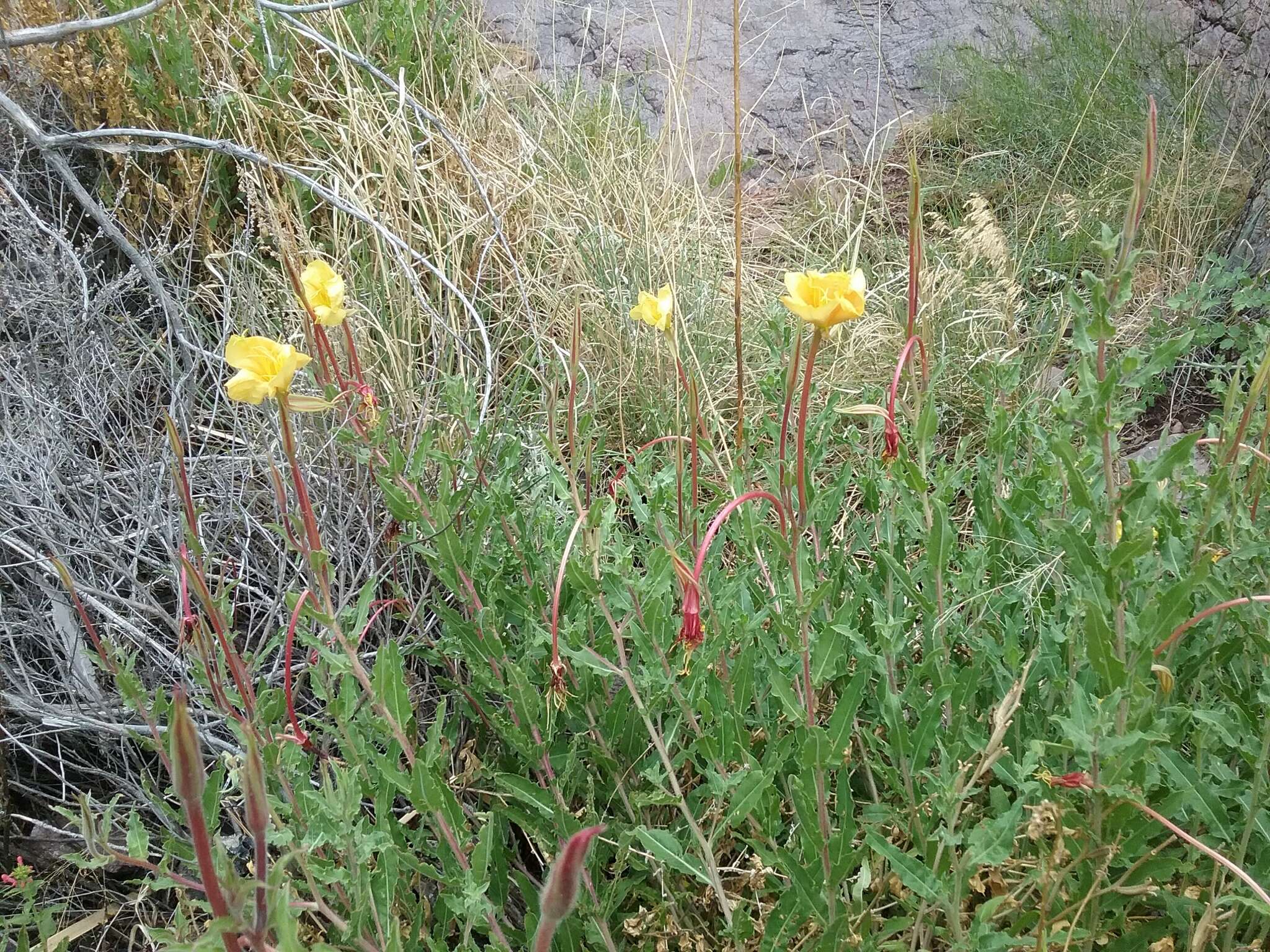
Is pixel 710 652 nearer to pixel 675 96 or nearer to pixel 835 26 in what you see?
pixel 675 96

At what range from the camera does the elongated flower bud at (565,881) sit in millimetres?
488

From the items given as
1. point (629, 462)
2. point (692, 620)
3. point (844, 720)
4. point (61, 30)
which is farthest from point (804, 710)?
point (61, 30)

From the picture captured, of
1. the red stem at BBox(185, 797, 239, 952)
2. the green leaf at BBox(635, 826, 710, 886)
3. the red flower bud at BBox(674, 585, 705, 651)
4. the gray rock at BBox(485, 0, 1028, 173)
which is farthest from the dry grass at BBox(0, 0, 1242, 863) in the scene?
the red stem at BBox(185, 797, 239, 952)

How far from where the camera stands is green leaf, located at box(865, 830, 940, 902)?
0.97 m

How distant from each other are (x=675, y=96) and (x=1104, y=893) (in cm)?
274

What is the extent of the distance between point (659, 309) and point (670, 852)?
676mm

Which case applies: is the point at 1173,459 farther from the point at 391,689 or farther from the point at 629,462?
the point at 629,462

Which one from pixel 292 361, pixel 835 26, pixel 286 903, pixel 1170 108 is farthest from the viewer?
pixel 835 26

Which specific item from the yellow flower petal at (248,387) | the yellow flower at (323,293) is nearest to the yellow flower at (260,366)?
the yellow flower petal at (248,387)

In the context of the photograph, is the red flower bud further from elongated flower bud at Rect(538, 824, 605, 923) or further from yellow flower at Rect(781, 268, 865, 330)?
elongated flower bud at Rect(538, 824, 605, 923)

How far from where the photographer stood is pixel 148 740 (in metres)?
1.10

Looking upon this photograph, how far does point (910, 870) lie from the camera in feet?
3.25

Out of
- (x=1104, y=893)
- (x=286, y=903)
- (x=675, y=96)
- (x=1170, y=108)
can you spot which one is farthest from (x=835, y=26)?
(x=286, y=903)

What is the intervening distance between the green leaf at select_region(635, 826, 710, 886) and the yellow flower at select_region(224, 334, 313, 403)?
62cm
